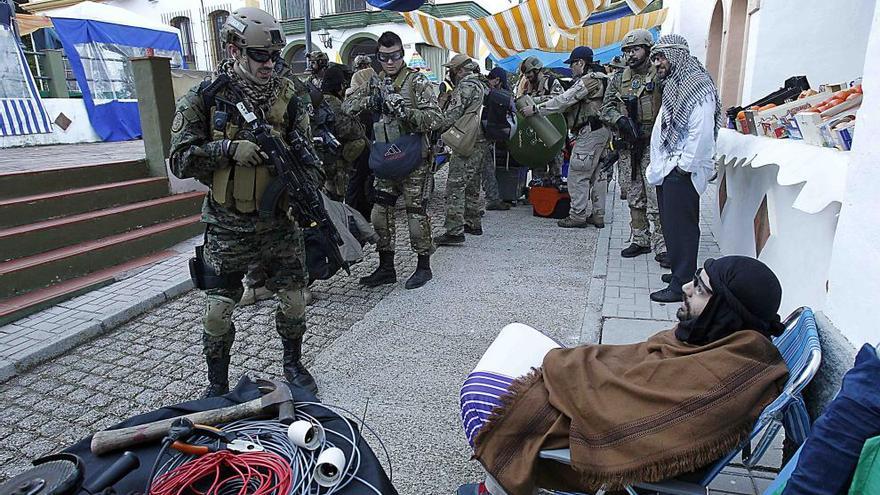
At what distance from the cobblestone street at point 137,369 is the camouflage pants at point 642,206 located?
105 inches

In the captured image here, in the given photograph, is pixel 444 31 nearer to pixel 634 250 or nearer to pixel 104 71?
pixel 634 250

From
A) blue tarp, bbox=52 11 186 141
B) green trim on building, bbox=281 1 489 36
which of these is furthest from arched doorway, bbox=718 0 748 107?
green trim on building, bbox=281 1 489 36

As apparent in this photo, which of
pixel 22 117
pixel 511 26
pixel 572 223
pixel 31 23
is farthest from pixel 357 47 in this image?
pixel 572 223

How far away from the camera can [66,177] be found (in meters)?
5.51

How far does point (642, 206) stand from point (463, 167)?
1.93 m

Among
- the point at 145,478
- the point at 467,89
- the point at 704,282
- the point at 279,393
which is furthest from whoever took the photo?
the point at 467,89

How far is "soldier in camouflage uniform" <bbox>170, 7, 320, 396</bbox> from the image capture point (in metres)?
2.75

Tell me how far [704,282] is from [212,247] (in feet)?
7.69

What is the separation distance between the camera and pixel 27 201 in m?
4.96

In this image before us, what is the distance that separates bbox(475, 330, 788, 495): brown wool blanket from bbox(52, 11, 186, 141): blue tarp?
13742 mm

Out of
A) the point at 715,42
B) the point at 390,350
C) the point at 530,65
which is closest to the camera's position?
the point at 390,350

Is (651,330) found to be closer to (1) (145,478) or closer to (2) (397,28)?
(1) (145,478)

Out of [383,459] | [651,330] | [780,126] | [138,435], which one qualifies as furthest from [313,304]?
[780,126]

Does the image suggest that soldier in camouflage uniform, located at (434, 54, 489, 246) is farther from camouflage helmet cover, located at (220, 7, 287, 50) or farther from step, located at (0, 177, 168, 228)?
step, located at (0, 177, 168, 228)
